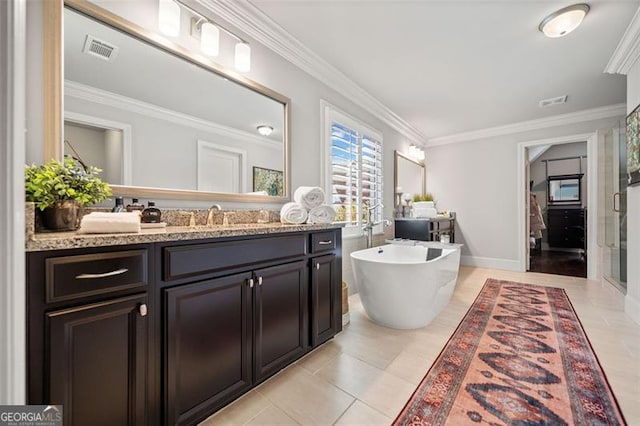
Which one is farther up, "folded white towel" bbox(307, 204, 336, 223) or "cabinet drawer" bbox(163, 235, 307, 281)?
"folded white towel" bbox(307, 204, 336, 223)

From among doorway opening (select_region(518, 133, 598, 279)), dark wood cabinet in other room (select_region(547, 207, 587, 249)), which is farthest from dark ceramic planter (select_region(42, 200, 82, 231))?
A: dark wood cabinet in other room (select_region(547, 207, 587, 249))

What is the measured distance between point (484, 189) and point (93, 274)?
530 cm

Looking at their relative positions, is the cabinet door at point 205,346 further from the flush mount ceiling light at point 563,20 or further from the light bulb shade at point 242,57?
the flush mount ceiling light at point 563,20

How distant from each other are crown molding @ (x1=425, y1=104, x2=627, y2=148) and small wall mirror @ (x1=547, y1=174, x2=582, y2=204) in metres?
2.77

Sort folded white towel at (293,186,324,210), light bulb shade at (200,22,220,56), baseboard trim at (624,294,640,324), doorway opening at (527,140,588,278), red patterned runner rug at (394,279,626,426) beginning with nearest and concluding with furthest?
red patterned runner rug at (394,279,626,426), light bulb shade at (200,22,220,56), folded white towel at (293,186,324,210), baseboard trim at (624,294,640,324), doorway opening at (527,140,588,278)

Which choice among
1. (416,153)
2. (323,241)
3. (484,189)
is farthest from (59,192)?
(484,189)

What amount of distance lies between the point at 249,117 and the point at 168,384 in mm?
1724

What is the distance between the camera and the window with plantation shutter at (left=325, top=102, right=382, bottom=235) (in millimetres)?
2928

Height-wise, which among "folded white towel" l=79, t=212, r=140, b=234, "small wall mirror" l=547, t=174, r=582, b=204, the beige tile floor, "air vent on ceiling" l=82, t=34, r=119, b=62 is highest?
"air vent on ceiling" l=82, t=34, r=119, b=62

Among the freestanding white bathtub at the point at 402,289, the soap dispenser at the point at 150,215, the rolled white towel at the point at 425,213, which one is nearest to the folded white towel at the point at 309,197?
the freestanding white bathtub at the point at 402,289

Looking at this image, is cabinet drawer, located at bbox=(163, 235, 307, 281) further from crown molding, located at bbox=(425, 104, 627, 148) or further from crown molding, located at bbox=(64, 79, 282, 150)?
crown molding, located at bbox=(425, 104, 627, 148)

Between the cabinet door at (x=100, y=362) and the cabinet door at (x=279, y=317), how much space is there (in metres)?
0.54

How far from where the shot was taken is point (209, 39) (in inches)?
67.2

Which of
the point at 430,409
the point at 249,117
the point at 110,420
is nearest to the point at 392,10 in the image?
the point at 249,117
